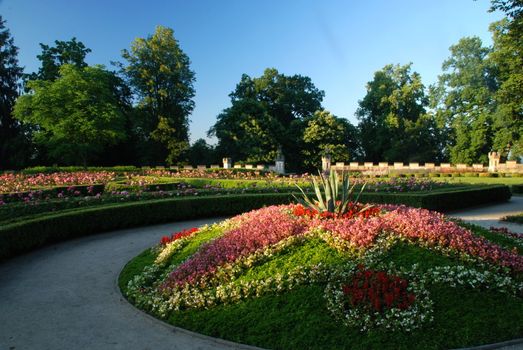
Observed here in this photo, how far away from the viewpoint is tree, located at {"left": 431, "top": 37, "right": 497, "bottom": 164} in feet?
142

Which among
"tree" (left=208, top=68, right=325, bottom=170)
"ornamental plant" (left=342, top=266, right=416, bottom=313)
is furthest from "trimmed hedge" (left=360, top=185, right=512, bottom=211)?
"tree" (left=208, top=68, right=325, bottom=170)

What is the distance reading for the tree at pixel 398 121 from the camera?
46.3m

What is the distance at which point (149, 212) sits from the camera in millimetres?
13031

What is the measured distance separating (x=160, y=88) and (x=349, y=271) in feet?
130

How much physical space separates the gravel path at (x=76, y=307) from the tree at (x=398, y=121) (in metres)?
41.8

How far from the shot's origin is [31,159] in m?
37.4

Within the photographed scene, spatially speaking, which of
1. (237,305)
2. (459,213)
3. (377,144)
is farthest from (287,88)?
(237,305)

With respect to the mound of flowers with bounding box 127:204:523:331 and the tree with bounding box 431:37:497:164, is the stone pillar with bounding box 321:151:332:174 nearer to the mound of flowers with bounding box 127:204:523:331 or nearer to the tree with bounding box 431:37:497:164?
the tree with bounding box 431:37:497:164

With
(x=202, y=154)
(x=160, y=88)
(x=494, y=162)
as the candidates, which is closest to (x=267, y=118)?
(x=202, y=154)

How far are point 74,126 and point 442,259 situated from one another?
30668mm

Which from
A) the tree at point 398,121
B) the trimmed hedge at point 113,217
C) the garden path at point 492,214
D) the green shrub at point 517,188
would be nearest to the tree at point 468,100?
the tree at point 398,121

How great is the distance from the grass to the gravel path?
0.25 metres

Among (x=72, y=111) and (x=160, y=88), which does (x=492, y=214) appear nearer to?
(x=72, y=111)

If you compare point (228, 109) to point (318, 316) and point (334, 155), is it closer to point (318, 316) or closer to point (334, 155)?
point (334, 155)
